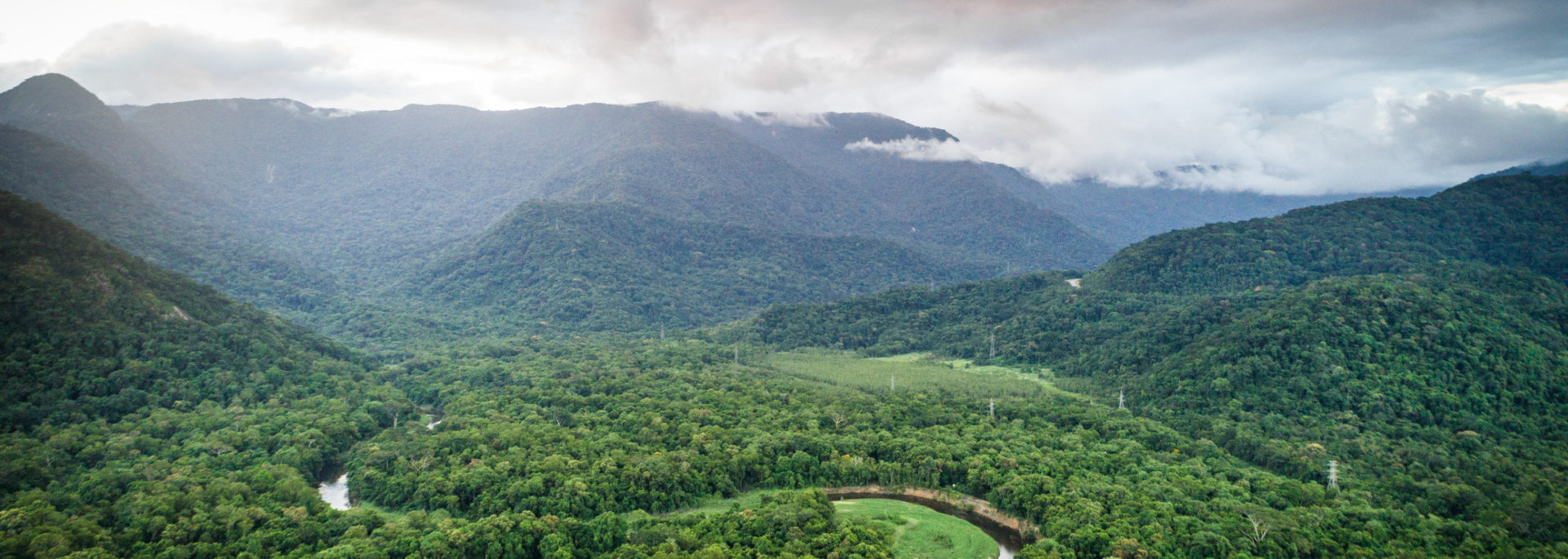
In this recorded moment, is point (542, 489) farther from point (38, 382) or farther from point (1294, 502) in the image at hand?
point (1294, 502)

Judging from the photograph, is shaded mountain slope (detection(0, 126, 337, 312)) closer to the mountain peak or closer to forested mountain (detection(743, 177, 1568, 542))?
the mountain peak

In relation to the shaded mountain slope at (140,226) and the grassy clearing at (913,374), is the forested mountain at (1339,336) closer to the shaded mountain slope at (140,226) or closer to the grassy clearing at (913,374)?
the grassy clearing at (913,374)

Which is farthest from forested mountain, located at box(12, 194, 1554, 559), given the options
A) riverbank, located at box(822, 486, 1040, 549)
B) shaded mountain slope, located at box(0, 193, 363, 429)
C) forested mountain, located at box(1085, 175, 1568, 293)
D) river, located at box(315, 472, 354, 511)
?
forested mountain, located at box(1085, 175, 1568, 293)

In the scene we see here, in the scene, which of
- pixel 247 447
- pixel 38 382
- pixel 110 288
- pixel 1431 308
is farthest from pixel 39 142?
pixel 1431 308

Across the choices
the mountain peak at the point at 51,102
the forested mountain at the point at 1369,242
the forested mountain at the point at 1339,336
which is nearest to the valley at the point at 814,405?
the forested mountain at the point at 1339,336

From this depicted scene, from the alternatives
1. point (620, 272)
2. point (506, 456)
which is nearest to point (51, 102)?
point (620, 272)
